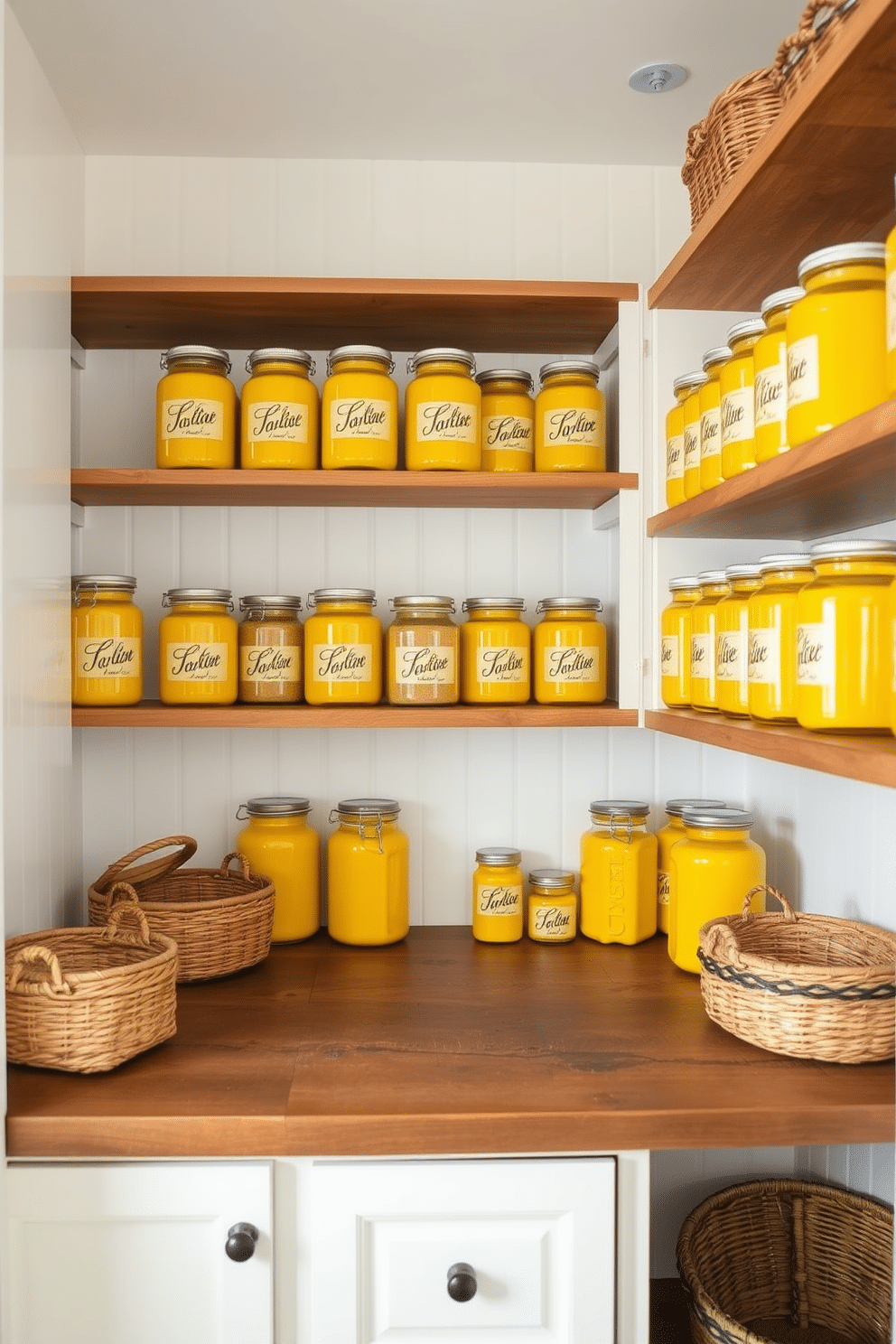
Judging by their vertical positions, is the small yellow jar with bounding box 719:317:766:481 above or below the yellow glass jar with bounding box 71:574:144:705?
above

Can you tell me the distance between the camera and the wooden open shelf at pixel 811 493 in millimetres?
871

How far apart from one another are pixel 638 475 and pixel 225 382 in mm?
663

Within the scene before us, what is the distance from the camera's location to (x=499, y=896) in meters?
1.67

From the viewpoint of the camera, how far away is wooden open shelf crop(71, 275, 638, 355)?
150cm

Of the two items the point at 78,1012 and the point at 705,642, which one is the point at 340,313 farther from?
the point at 78,1012

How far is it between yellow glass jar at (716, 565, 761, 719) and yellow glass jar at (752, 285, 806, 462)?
0.17 metres

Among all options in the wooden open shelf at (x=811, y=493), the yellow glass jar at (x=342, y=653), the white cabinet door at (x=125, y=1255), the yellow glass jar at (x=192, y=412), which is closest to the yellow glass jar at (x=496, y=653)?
the yellow glass jar at (x=342, y=653)

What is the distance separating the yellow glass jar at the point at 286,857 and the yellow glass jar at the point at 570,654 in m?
0.46

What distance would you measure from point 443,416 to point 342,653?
1.29ft

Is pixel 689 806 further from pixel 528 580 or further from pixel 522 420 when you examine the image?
pixel 522 420

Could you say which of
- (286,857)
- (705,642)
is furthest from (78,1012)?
(705,642)

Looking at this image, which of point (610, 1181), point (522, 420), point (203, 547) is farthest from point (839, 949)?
point (203, 547)

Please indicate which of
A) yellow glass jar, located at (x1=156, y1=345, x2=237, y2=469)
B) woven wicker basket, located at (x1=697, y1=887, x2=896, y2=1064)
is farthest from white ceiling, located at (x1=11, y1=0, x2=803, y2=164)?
woven wicker basket, located at (x1=697, y1=887, x2=896, y2=1064)

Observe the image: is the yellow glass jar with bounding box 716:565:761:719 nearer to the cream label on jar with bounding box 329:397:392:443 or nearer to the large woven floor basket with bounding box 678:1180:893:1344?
the cream label on jar with bounding box 329:397:392:443
